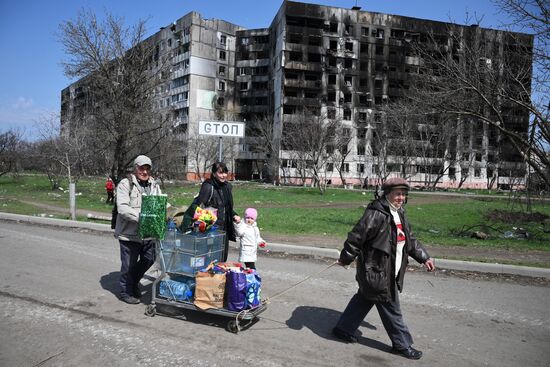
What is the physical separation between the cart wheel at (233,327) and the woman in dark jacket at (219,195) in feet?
3.91

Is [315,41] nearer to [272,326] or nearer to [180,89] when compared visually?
[180,89]

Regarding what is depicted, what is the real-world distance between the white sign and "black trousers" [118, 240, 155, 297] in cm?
326

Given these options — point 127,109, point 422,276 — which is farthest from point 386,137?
point 422,276

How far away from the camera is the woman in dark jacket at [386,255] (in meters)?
4.33

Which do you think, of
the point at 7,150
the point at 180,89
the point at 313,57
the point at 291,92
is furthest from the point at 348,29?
the point at 7,150

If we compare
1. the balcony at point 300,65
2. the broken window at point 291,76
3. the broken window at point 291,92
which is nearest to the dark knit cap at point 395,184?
the broken window at point 291,92

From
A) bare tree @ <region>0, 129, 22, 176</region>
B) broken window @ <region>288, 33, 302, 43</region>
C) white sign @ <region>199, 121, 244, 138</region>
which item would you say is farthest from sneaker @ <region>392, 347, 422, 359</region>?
broken window @ <region>288, 33, 302, 43</region>

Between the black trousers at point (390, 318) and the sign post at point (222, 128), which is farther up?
the sign post at point (222, 128)

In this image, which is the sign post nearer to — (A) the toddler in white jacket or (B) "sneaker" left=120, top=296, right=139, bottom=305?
(A) the toddler in white jacket

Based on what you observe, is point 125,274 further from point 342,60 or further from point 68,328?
point 342,60

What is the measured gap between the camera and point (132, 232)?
223 inches

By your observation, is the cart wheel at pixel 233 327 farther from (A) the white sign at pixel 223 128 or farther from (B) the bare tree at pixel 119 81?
(B) the bare tree at pixel 119 81

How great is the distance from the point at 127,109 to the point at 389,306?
20.1 m

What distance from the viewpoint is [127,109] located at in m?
21.8
